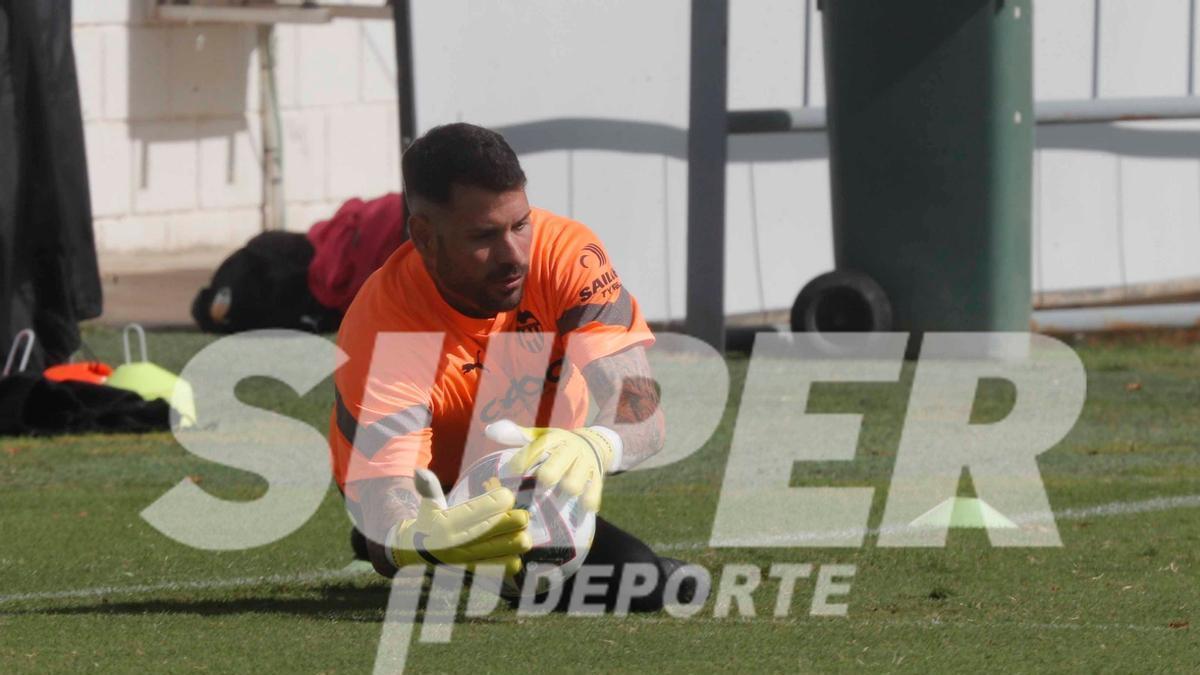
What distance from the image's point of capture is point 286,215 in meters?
15.9

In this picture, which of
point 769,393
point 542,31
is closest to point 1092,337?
point 769,393

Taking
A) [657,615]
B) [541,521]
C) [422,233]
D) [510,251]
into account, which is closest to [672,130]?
[657,615]

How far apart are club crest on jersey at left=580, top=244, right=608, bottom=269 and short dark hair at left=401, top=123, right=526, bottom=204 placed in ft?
1.19

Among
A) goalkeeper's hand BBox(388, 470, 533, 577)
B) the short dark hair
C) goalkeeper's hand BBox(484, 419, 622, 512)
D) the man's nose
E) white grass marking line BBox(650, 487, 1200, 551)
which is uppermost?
the short dark hair

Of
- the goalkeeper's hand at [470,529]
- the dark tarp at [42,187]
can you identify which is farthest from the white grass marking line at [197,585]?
the dark tarp at [42,187]

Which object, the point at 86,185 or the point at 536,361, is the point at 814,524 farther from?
the point at 86,185

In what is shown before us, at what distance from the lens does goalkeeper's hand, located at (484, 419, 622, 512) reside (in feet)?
14.7

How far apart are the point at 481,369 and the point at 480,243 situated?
537 millimetres

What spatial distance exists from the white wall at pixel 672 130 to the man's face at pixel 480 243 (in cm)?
540

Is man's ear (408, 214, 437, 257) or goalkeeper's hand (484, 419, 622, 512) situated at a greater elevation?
man's ear (408, 214, 437, 257)

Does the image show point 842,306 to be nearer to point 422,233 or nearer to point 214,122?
point 422,233

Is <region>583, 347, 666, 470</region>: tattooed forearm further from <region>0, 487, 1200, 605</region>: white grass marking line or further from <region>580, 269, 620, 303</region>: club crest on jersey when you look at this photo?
→ <region>0, 487, 1200, 605</region>: white grass marking line

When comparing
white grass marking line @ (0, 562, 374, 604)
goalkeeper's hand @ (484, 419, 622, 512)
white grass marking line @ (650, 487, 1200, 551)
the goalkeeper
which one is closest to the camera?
goalkeeper's hand @ (484, 419, 622, 512)

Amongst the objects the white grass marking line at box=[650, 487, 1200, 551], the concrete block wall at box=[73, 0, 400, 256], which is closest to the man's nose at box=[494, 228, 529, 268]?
the white grass marking line at box=[650, 487, 1200, 551]
